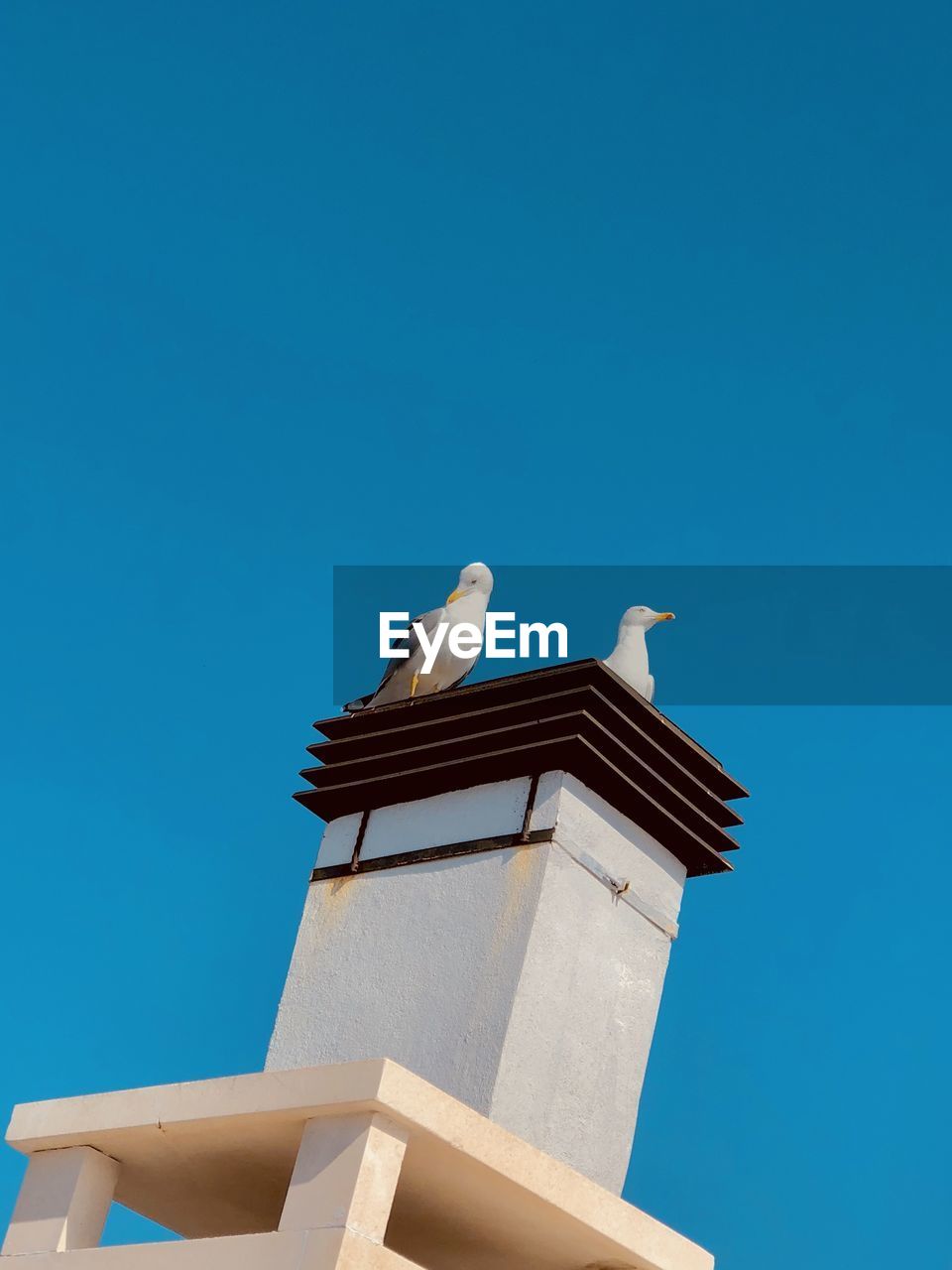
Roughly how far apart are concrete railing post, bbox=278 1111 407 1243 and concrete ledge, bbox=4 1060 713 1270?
0.04 m

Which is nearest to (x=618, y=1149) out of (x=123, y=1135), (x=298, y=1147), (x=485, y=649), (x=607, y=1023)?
(x=607, y=1023)

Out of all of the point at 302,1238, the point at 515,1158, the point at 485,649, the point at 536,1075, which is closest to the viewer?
the point at 302,1238

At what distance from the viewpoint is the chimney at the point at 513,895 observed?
5809mm

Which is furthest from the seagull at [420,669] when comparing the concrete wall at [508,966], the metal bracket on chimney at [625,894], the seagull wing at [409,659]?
the metal bracket on chimney at [625,894]

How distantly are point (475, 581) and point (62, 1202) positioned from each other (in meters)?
4.07

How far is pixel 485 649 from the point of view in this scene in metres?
8.33

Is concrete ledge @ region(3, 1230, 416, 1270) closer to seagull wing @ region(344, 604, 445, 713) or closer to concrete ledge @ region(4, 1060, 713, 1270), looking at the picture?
concrete ledge @ region(4, 1060, 713, 1270)

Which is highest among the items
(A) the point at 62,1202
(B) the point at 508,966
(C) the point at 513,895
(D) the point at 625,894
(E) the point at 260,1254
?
(D) the point at 625,894

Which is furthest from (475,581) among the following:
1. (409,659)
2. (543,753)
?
(543,753)

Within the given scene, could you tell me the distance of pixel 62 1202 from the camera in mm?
5422

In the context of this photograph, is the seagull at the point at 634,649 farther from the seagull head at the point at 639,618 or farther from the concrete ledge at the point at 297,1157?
the concrete ledge at the point at 297,1157

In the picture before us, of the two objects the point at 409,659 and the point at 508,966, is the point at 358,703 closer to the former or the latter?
the point at 409,659

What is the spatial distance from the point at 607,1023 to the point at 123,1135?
1771mm

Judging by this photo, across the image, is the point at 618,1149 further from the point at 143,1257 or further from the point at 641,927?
the point at 143,1257
